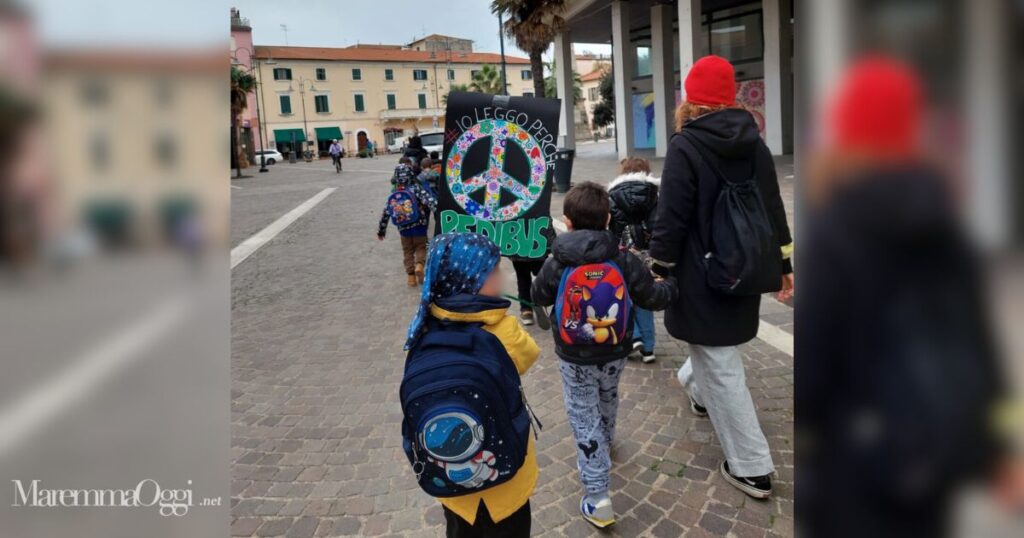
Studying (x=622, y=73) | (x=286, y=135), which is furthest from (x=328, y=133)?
(x=622, y=73)

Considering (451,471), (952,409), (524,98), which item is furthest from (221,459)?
(524,98)

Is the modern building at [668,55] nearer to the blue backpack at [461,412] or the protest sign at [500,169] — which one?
the protest sign at [500,169]

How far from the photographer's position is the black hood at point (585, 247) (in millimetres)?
2838

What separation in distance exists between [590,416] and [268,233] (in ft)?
39.3

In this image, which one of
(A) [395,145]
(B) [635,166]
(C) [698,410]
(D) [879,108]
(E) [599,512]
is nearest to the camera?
(D) [879,108]

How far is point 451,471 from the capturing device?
201 cm

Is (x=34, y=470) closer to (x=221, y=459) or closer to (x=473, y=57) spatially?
(x=221, y=459)

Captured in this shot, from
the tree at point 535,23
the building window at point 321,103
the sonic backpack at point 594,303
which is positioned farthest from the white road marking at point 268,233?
the building window at point 321,103

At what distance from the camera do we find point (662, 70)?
71.0 ft

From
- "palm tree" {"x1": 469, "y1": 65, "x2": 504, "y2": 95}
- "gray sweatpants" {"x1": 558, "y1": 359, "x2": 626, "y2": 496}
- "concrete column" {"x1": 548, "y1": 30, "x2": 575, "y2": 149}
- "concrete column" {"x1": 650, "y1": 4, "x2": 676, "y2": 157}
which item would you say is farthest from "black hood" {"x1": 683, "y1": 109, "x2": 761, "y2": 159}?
"palm tree" {"x1": 469, "y1": 65, "x2": 504, "y2": 95}

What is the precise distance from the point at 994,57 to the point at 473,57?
79.8m

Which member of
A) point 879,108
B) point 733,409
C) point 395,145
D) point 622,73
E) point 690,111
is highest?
point 395,145

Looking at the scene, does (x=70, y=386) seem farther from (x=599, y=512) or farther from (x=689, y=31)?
(x=689, y=31)

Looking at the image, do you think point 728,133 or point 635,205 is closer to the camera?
point 728,133
